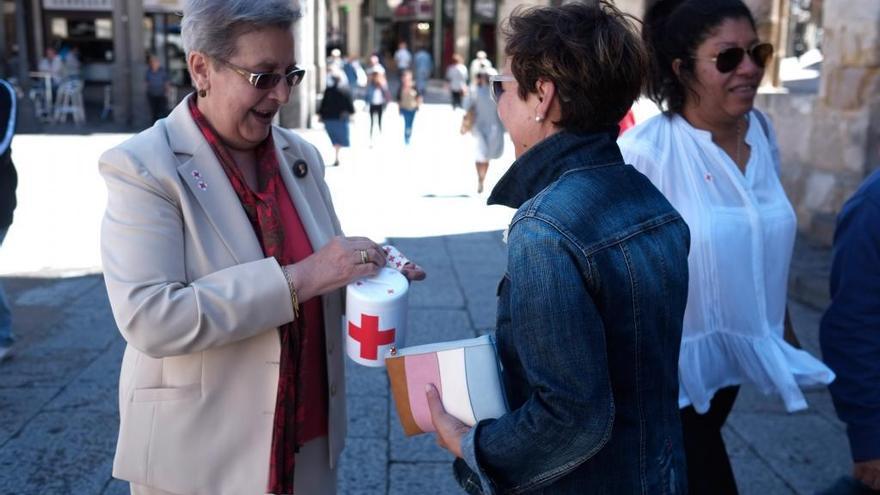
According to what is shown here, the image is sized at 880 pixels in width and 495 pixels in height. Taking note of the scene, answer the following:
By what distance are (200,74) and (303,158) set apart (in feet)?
1.31

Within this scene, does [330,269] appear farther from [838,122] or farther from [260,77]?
[838,122]

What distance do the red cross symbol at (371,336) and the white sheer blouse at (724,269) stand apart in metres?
1.00

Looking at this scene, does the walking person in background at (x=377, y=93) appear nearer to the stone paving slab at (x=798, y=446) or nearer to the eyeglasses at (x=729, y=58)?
the stone paving slab at (x=798, y=446)

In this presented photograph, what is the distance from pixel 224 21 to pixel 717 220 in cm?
147

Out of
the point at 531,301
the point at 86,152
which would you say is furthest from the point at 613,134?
the point at 86,152

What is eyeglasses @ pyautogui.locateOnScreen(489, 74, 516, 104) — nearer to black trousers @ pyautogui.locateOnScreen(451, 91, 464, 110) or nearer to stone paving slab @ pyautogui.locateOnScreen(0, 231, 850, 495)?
stone paving slab @ pyautogui.locateOnScreen(0, 231, 850, 495)

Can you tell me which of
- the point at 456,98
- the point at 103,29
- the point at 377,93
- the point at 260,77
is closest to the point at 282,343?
the point at 260,77

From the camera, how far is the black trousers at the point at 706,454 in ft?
8.48

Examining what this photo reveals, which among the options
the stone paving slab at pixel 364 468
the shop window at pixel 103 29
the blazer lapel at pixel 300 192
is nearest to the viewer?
the blazer lapel at pixel 300 192

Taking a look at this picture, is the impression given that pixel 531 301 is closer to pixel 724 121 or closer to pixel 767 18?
pixel 724 121

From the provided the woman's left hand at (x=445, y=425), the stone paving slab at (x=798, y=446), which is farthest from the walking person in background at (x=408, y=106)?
the woman's left hand at (x=445, y=425)

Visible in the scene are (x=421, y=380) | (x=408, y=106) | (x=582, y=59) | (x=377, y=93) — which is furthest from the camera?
(x=377, y=93)

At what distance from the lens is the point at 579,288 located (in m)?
1.53

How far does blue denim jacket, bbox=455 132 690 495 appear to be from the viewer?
5.02 ft
